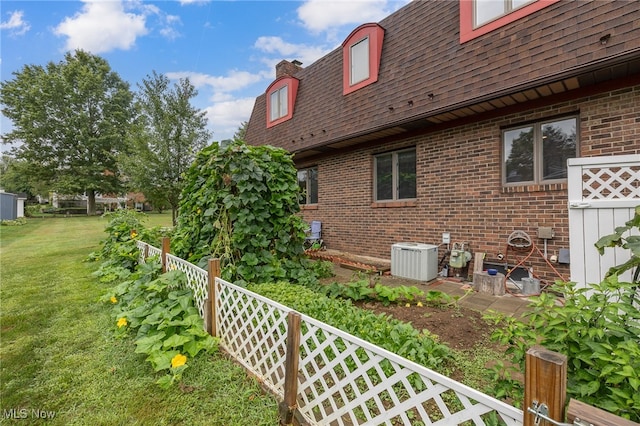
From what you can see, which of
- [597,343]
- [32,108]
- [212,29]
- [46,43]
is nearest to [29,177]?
[32,108]

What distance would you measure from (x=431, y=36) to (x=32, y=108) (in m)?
34.6

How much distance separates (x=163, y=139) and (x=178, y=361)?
1170 cm

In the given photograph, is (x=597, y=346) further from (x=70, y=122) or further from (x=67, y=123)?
(x=67, y=123)

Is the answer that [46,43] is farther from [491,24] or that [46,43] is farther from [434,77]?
[491,24]

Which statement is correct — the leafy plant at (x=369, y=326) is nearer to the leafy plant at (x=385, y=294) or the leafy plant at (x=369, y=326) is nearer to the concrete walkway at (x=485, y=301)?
the leafy plant at (x=385, y=294)

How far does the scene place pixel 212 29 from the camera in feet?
25.2

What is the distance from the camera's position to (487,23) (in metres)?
4.90

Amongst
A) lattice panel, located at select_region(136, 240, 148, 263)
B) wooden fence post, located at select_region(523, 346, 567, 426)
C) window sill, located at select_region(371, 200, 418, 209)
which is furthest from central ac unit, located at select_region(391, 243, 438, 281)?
lattice panel, located at select_region(136, 240, 148, 263)

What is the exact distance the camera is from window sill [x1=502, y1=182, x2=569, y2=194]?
167 inches

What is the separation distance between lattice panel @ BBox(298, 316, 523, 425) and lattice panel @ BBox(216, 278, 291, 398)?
0.86ft

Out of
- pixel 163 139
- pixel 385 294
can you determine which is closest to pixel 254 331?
pixel 385 294

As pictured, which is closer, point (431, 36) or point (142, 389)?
point (142, 389)

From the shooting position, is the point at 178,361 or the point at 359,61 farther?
the point at 359,61

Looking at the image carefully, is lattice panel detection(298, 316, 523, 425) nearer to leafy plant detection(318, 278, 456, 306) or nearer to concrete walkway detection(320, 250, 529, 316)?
leafy plant detection(318, 278, 456, 306)
